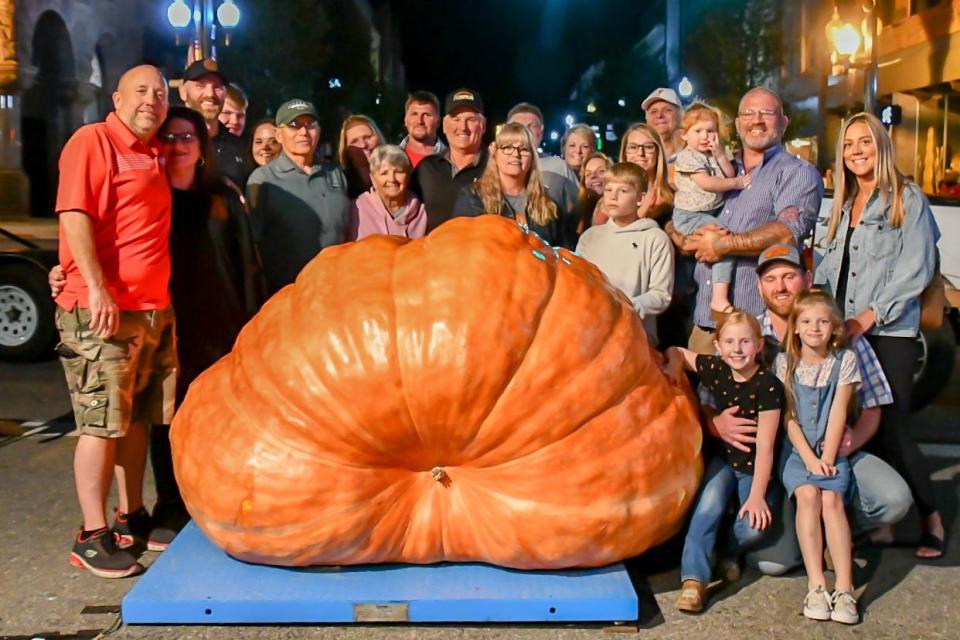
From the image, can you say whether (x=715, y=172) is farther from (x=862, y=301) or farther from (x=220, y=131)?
(x=220, y=131)

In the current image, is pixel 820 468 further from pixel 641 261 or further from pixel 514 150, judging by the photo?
pixel 514 150

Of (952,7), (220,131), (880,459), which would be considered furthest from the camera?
(952,7)

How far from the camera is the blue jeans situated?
3.82 meters

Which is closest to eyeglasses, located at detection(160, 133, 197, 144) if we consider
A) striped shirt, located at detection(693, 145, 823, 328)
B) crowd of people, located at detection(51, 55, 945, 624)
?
crowd of people, located at detection(51, 55, 945, 624)

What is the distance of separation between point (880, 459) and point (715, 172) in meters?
1.64

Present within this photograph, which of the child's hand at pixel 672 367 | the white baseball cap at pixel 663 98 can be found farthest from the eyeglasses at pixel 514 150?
the white baseball cap at pixel 663 98

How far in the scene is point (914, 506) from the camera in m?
4.39

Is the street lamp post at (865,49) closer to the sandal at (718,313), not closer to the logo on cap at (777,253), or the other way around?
the sandal at (718,313)

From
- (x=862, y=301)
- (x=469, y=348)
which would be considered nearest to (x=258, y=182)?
(x=469, y=348)

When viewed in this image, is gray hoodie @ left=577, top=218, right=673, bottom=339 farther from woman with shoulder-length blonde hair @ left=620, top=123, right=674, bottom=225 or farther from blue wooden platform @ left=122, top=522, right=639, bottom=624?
blue wooden platform @ left=122, top=522, right=639, bottom=624

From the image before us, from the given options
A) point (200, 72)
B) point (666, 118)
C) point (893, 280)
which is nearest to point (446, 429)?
point (893, 280)

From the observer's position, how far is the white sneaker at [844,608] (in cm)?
358

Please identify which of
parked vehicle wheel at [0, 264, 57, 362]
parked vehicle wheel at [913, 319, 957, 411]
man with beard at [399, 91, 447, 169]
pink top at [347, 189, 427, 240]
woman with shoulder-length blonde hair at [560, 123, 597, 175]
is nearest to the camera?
pink top at [347, 189, 427, 240]

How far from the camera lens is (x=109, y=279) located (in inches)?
161
